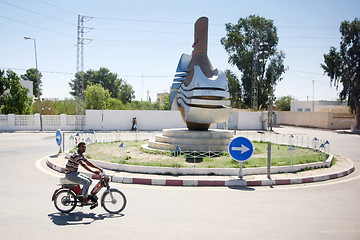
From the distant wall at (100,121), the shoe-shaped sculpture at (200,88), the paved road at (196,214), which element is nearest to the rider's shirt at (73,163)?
the paved road at (196,214)

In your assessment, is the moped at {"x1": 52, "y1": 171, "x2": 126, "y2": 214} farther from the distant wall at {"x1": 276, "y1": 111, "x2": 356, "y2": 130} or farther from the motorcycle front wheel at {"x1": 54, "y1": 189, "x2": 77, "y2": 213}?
the distant wall at {"x1": 276, "y1": 111, "x2": 356, "y2": 130}

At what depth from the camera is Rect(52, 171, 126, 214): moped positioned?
6645mm

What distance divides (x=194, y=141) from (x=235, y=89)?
40263 mm

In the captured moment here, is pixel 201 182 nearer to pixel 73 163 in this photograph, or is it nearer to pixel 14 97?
pixel 73 163

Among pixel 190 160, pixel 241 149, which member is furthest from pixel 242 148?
pixel 190 160

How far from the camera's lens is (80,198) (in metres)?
6.65

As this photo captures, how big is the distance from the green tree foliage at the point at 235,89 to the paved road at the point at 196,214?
147 feet

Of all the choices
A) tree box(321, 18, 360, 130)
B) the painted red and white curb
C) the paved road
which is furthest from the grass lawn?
tree box(321, 18, 360, 130)

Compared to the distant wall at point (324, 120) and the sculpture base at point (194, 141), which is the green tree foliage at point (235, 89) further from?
the sculpture base at point (194, 141)

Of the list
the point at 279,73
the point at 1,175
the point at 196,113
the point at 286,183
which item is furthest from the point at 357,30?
the point at 1,175

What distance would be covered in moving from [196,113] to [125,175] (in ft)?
22.5

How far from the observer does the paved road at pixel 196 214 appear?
5.53m

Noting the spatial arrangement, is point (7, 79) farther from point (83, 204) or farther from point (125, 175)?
point (83, 204)

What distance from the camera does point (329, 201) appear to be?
7.78 meters
